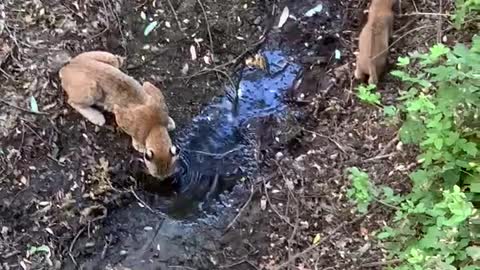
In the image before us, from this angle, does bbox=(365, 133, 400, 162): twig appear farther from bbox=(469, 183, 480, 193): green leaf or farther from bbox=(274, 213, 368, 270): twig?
bbox=(469, 183, 480, 193): green leaf

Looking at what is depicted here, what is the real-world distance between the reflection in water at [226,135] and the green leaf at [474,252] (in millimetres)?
2086

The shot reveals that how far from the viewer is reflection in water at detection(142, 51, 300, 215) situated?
5.84 m

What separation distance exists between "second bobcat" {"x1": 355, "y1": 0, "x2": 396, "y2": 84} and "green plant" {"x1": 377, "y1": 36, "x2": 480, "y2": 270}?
0.95 m

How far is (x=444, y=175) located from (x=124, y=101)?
241cm

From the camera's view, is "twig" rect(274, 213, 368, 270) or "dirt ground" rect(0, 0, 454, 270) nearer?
"twig" rect(274, 213, 368, 270)

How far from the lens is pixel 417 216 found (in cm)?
476

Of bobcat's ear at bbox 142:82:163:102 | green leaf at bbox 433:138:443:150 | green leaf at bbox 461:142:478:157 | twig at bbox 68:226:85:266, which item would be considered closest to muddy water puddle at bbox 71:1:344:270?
twig at bbox 68:226:85:266

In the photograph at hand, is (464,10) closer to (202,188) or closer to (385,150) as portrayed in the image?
(385,150)

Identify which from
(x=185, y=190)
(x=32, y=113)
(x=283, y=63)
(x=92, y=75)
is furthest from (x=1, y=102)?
(x=283, y=63)

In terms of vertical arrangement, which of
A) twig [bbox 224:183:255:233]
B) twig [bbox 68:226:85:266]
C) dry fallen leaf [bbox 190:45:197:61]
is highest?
dry fallen leaf [bbox 190:45:197:61]

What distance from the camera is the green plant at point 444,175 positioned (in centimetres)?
425

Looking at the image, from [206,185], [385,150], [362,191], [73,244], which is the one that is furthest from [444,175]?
[73,244]

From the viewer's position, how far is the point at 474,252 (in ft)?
13.6

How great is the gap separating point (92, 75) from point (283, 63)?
5.31ft
